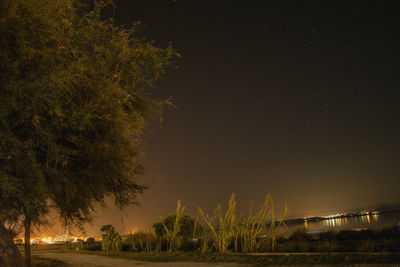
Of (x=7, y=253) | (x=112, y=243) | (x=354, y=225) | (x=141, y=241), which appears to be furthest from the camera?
(x=354, y=225)

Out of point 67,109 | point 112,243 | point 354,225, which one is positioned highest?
point 67,109

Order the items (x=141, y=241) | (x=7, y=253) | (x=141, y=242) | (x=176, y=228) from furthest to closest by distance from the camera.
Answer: (x=141, y=241)
(x=141, y=242)
(x=176, y=228)
(x=7, y=253)

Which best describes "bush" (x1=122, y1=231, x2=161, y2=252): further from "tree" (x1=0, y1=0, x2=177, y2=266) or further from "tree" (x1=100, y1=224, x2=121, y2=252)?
"tree" (x1=0, y1=0, x2=177, y2=266)

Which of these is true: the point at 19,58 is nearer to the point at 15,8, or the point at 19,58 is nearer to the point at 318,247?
the point at 15,8

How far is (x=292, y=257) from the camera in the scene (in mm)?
9586

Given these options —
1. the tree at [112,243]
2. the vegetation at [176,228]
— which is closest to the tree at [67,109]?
the vegetation at [176,228]

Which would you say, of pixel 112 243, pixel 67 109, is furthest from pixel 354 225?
pixel 67 109

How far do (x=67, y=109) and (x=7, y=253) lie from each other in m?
2.95

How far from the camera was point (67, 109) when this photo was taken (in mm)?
6504

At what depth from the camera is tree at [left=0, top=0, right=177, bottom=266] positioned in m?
5.76

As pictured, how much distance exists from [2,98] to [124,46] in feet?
10.9

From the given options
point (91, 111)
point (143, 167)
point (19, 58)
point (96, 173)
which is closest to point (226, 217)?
point (143, 167)

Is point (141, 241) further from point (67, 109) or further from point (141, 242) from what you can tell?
point (67, 109)

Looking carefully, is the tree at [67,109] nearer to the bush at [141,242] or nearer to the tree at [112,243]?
the bush at [141,242]
